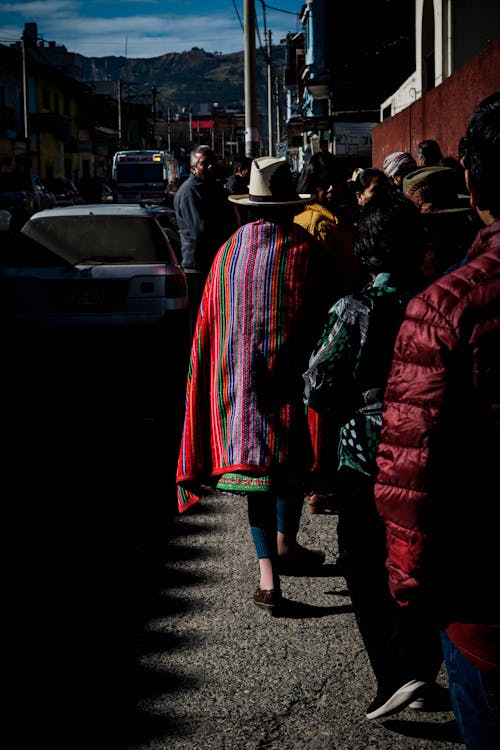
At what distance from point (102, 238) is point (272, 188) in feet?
15.2

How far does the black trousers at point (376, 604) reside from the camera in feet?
10.1

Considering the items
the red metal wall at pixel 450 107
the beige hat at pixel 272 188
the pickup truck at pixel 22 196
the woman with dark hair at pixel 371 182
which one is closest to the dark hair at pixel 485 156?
the beige hat at pixel 272 188

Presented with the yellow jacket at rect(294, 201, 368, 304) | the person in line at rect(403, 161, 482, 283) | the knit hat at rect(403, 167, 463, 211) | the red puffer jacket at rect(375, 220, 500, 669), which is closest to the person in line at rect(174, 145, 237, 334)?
the yellow jacket at rect(294, 201, 368, 304)

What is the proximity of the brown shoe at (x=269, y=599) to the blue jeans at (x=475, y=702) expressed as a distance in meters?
2.07

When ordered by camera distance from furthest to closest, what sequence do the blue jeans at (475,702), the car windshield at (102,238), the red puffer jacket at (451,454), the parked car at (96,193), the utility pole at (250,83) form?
the parked car at (96,193)
the utility pole at (250,83)
the car windshield at (102,238)
the blue jeans at (475,702)
the red puffer jacket at (451,454)

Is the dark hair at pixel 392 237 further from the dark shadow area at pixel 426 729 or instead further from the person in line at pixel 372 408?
the dark shadow area at pixel 426 729

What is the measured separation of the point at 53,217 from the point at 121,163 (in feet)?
104

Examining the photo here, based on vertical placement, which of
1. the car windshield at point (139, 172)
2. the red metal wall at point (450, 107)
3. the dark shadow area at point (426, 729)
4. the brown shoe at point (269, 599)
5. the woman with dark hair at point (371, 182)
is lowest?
the dark shadow area at point (426, 729)

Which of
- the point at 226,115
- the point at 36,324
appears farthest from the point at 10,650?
the point at 226,115

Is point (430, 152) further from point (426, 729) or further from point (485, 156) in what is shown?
point (485, 156)

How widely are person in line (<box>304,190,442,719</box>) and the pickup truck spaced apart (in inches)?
952

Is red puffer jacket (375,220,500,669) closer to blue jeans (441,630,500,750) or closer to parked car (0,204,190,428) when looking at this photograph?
blue jeans (441,630,500,750)

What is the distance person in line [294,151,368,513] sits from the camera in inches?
151

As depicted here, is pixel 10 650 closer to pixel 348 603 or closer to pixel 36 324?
pixel 348 603
